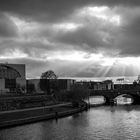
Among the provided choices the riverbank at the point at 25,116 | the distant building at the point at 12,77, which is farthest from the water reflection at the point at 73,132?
the distant building at the point at 12,77

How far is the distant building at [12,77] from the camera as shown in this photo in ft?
360

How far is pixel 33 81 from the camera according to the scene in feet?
489

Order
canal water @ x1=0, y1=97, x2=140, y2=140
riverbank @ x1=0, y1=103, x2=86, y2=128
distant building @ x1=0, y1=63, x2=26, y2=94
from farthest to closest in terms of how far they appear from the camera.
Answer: distant building @ x1=0, y1=63, x2=26, y2=94 → riverbank @ x1=0, y1=103, x2=86, y2=128 → canal water @ x1=0, y1=97, x2=140, y2=140

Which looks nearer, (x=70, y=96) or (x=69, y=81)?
(x=70, y=96)

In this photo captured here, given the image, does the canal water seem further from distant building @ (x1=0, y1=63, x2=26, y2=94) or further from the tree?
distant building @ (x1=0, y1=63, x2=26, y2=94)

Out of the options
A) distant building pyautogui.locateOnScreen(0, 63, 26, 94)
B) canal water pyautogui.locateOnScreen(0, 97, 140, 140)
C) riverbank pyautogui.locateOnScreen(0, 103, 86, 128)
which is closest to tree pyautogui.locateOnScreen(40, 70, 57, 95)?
distant building pyautogui.locateOnScreen(0, 63, 26, 94)

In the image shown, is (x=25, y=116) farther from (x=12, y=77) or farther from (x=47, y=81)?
(x=12, y=77)

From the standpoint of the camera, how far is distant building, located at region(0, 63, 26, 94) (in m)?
110

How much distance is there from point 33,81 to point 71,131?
112 metres

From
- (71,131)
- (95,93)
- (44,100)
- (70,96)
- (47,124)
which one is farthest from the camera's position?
(95,93)

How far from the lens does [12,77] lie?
117 m

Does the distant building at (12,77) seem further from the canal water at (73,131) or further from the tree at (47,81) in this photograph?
the canal water at (73,131)

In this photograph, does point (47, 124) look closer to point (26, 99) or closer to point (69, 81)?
point (26, 99)

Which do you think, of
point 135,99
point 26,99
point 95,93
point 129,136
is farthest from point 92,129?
point 135,99
